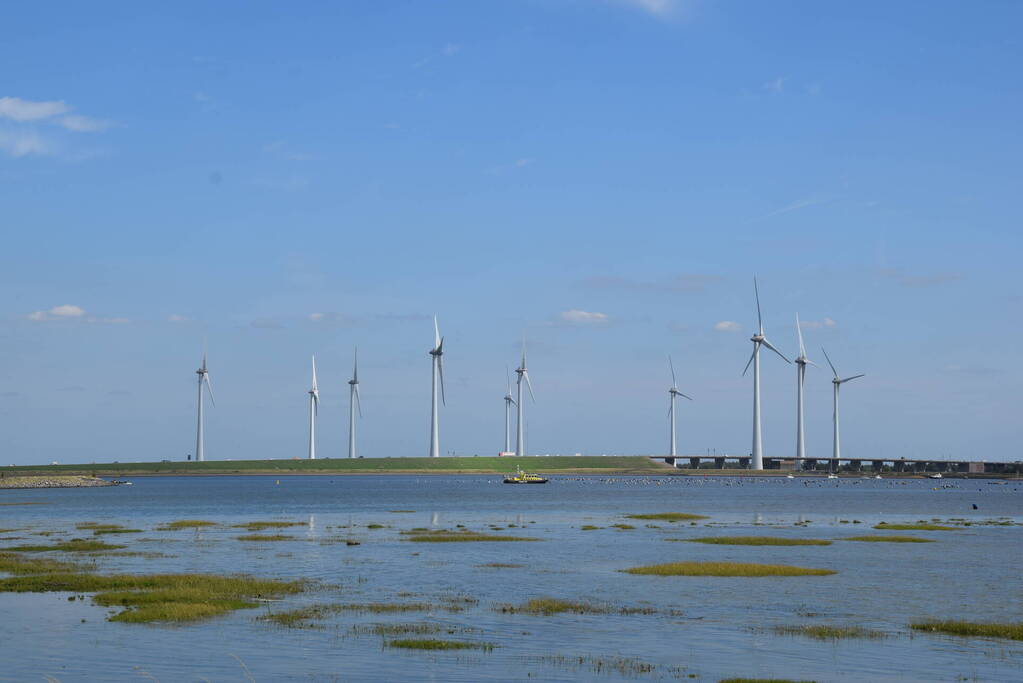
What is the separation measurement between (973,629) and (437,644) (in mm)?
21974

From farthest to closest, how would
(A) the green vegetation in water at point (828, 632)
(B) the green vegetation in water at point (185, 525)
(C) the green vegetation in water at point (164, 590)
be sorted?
(B) the green vegetation in water at point (185, 525), (C) the green vegetation in water at point (164, 590), (A) the green vegetation in water at point (828, 632)

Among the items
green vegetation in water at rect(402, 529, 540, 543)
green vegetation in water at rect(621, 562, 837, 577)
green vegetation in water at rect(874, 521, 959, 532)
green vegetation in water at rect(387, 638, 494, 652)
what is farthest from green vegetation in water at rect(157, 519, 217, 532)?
green vegetation in water at rect(387, 638, 494, 652)

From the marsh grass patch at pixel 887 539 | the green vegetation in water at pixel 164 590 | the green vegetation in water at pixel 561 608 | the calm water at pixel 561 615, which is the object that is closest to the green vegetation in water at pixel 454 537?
the calm water at pixel 561 615

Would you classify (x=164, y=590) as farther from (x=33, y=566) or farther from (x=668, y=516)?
(x=668, y=516)

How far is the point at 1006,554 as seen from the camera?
82.1m

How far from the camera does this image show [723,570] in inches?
2662

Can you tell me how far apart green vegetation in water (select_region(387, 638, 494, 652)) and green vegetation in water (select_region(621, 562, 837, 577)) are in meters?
24.9

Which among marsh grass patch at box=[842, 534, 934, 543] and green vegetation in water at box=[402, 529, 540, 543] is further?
marsh grass patch at box=[842, 534, 934, 543]

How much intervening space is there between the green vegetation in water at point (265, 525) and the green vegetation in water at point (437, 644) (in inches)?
2554

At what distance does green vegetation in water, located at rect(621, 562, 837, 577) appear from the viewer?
66500 millimetres

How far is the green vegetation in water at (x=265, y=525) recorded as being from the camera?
107m

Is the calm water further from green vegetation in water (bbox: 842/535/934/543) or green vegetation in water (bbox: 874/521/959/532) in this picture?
green vegetation in water (bbox: 874/521/959/532)

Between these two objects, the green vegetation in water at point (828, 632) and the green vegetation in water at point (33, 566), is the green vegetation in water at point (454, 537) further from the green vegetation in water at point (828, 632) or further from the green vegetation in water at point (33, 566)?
the green vegetation in water at point (828, 632)

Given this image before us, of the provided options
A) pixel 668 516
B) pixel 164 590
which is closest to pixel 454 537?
pixel 668 516
